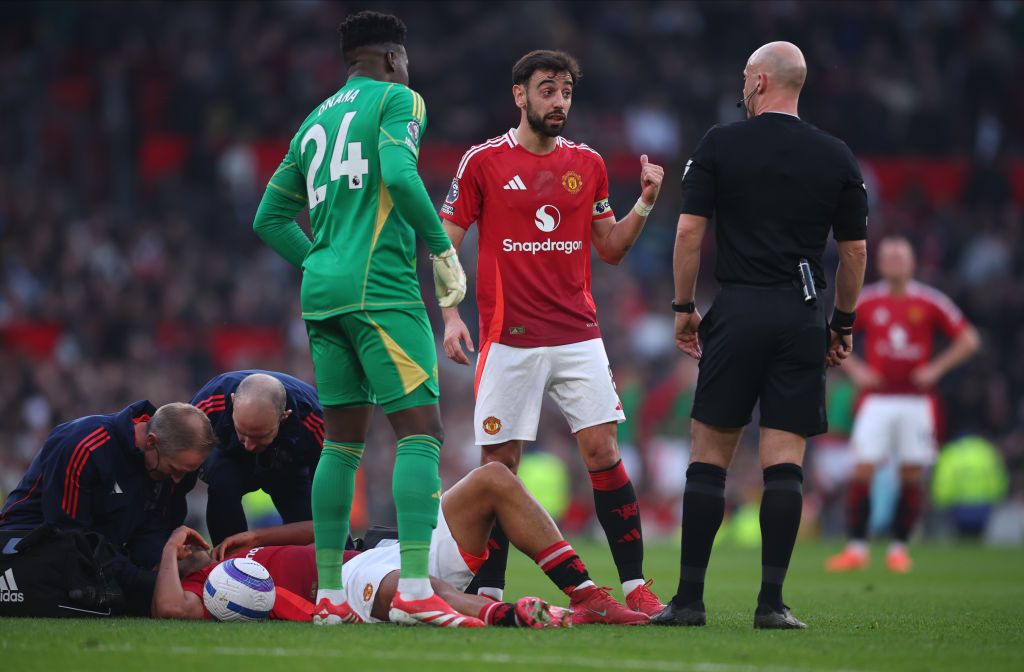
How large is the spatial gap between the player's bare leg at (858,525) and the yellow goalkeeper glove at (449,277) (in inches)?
270

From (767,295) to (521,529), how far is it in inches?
60.1

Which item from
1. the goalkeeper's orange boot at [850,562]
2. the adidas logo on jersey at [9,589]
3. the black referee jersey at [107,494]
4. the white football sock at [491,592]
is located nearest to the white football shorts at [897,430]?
the goalkeeper's orange boot at [850,562]

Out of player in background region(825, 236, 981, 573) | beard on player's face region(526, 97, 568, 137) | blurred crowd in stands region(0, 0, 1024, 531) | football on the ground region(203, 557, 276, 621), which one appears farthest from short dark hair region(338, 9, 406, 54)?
blurred crowd in stands region(0, 0, 1024, 531)

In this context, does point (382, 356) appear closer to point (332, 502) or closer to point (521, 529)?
point (332, 502)

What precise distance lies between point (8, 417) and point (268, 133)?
5931 millimetres

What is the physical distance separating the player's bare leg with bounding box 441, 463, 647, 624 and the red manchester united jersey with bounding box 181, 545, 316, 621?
739 millimetres

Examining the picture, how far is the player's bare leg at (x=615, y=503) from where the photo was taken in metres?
6.97

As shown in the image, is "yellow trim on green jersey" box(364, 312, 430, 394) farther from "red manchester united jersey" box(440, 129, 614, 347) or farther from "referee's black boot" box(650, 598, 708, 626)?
"referee's black boot" box(650, 598, 708, 626)

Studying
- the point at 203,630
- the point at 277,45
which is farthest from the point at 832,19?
the point at 203,630

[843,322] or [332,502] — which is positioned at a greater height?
[843,322]

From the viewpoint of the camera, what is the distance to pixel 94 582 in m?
6.72

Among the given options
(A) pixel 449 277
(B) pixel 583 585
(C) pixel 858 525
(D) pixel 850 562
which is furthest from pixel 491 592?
(C) pixel 858 525

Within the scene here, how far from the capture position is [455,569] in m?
6.64

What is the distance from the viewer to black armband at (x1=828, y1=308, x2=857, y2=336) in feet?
21.5
